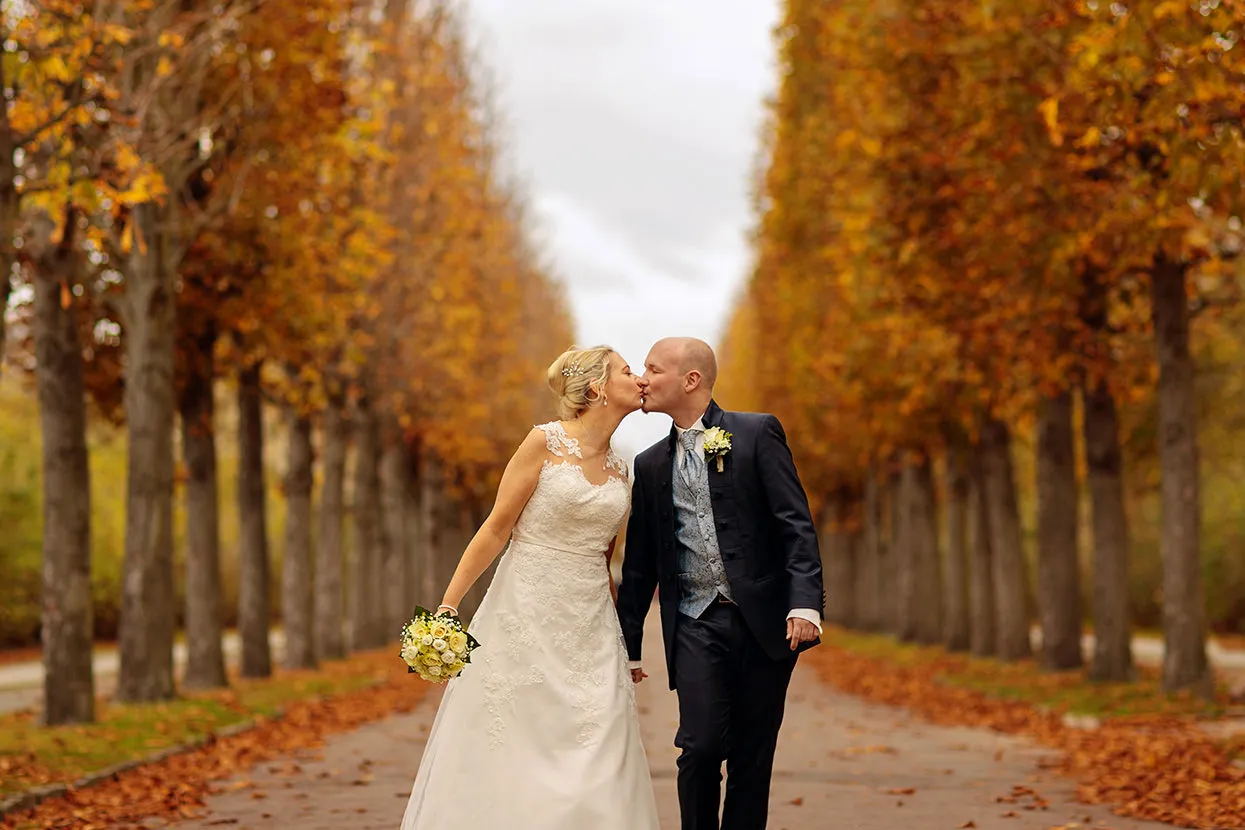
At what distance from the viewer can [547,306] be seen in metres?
54.9

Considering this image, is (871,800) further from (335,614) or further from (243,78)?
(335,614)

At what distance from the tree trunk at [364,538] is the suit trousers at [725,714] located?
80.0 ft

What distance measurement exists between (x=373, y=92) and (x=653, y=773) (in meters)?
11.1

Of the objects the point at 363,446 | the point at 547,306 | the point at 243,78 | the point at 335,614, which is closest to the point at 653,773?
the point at 243,78

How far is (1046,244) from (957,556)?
1408cm

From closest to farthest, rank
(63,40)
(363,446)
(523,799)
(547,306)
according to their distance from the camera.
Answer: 1. (523,799)
2. (63,40)
3. (363,446)
4. (547,306)

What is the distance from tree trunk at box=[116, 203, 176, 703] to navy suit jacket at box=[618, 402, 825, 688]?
37.5 ft

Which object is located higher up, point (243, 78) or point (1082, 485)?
point (243, 78)

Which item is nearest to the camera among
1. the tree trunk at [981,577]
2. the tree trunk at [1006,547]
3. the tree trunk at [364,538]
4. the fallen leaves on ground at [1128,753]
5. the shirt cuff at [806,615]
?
the shirt cuff at [806,615]

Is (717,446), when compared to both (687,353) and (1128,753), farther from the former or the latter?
(1128,753)

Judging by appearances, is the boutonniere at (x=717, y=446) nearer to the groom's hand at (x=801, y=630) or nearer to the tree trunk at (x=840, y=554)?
the groom's hand at (x=801, y=630)

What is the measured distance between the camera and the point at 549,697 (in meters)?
6.98

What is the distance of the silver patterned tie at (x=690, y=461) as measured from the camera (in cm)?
694

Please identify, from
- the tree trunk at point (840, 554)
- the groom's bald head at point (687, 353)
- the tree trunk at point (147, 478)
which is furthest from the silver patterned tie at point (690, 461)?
the tree trunk at point (840, 554)
